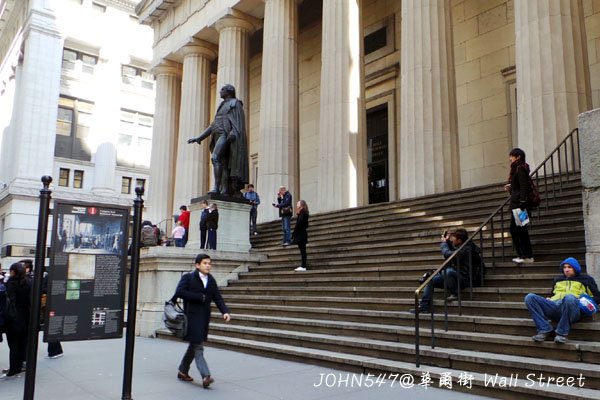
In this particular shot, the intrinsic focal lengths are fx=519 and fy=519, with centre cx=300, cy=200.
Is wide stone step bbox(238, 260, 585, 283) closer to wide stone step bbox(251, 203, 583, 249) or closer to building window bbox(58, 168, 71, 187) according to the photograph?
wide stone step bbox(251, 203, 583, 249)

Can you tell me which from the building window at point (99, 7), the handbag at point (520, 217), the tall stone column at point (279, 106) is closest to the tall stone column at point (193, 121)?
the tall stone column at point (279, 106)

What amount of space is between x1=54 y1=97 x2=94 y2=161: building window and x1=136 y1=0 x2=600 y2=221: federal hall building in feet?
51.6

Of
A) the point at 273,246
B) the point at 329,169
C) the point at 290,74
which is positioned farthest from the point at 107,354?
the point at 290,74

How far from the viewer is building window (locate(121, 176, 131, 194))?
4544cm

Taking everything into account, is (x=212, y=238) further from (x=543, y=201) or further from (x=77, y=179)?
(x=77, y=179)

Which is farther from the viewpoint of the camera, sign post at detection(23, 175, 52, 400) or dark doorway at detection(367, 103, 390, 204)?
dark doorway at detection(367, 103, 390, 204)

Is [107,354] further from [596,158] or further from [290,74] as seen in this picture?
[290,74]

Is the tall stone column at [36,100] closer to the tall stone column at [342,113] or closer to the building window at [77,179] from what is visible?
the building window at [77,179]

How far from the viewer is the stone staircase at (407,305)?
581cm

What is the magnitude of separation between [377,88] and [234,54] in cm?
664

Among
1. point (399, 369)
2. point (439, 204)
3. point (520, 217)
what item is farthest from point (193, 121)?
point (399, 369)

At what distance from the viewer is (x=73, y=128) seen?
139 ft

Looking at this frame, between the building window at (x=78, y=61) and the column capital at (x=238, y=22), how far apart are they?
79.0 feet

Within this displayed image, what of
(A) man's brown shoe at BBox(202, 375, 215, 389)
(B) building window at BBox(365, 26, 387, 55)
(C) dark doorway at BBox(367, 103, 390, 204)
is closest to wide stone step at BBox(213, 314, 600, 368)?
(A) man's brown shoe at BBox(202, 375, 215, 389)
